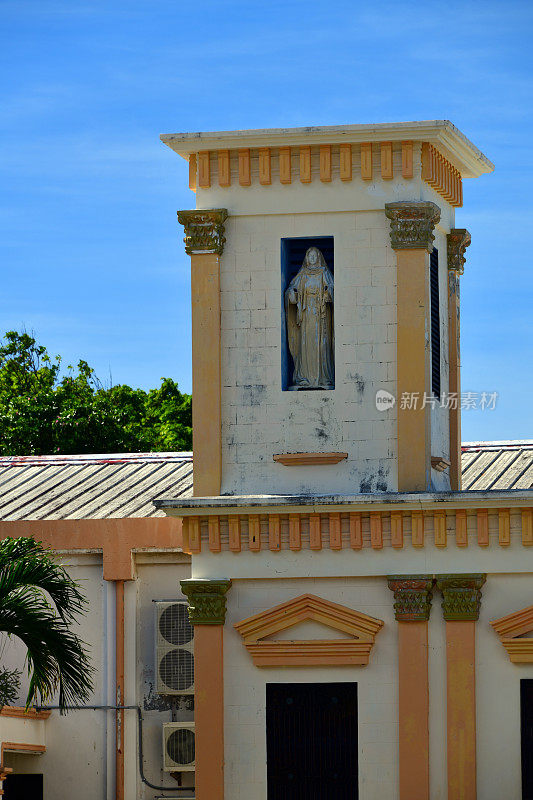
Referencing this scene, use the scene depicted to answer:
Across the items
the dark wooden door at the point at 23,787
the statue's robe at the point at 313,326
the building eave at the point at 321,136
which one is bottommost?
the dark wooden door at the point at 23,787

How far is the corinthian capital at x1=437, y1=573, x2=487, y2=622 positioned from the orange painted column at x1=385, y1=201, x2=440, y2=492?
4.33 feet

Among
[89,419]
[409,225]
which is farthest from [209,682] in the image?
[89,419]

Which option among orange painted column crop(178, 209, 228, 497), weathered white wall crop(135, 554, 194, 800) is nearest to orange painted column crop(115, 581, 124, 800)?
weathered white wall crop(135, 554, 194, 800)

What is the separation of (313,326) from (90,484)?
8.15 m

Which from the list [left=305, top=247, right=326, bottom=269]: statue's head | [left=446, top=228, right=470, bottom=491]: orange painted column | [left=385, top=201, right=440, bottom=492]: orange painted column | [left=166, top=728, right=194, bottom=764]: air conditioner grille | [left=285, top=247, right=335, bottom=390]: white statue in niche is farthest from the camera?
[left=166, top=728, right=194, bottom=764]: air conditioner grille

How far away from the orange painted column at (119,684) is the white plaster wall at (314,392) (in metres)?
4.77

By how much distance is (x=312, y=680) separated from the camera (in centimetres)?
2047

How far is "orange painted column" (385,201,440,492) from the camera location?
20953mm

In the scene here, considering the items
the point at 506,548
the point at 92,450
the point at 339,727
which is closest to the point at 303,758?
the point at 339,727

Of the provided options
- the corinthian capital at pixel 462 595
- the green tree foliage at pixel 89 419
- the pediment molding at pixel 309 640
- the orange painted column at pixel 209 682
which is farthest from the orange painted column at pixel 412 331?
the green tree foliage at pixel 89 419

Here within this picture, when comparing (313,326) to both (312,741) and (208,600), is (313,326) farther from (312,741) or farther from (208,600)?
(312,741)

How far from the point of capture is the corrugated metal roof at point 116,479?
2659 centimetres

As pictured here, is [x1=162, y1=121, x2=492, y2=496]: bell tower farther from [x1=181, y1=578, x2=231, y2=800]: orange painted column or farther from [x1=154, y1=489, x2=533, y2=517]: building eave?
[x1=181, y1=578, x2=231, y2=800]: orange painted column

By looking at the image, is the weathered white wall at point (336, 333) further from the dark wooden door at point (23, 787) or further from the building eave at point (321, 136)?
the dark wooden door at point (23, 787)
